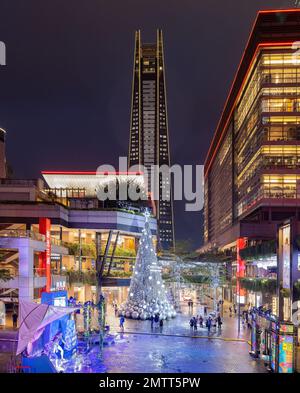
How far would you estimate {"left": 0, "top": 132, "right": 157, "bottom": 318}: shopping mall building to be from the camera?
127 feet

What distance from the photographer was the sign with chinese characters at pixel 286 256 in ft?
100

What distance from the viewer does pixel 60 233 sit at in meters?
57.8

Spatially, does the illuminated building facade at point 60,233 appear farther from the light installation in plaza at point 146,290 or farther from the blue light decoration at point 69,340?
the blue light decoration at point 69,340

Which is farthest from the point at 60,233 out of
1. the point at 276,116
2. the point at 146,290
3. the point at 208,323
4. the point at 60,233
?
the point at 276,116

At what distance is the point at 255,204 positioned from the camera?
225 feet

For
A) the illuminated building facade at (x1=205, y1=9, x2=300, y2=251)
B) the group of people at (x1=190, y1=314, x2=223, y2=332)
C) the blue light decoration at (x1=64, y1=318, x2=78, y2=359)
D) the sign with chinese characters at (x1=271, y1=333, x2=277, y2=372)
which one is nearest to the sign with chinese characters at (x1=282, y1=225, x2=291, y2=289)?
the group of people at (x1=190, y1=314, x2=223, y2=332)

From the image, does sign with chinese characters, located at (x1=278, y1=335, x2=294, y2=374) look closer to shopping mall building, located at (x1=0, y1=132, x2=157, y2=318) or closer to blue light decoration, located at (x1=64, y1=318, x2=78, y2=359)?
blue light decoration, located at (x1=64, y1=318, x2=78, y2=359)

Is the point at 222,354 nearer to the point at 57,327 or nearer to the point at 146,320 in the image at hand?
the point at 57,327

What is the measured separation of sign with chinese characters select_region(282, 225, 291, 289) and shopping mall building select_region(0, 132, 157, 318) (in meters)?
19.4

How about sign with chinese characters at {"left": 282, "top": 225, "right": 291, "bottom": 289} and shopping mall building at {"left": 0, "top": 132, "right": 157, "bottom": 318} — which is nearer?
sign with chinese characters at {"left": 282, "top": 225, "right": 291, "bottom": 289}

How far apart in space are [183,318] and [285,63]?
129 ft

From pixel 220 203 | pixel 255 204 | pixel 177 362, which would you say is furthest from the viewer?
pixel 220 203

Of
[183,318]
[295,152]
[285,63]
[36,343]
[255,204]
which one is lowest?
[183,318]
